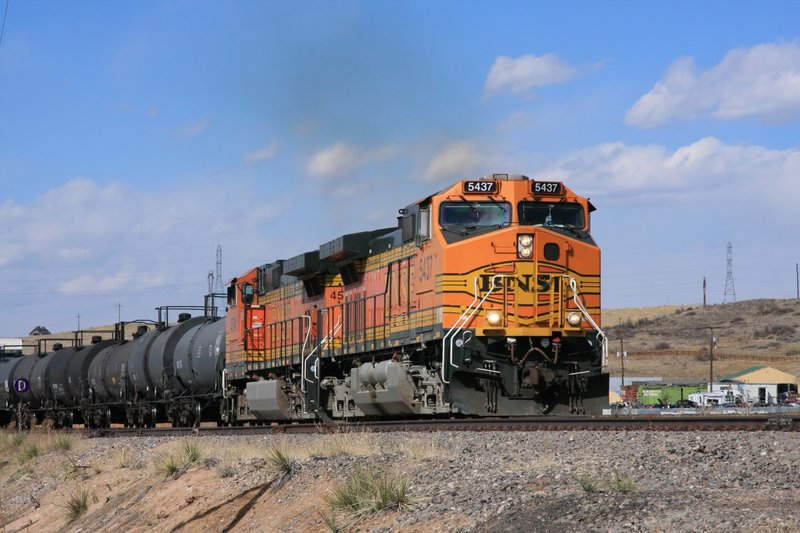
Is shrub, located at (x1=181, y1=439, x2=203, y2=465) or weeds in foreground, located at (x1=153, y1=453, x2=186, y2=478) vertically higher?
shrub, located at (x1=181, y1=439, x2=203, y2=465)

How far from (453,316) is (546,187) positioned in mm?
2991

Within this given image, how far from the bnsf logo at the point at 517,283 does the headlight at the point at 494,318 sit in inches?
17.8

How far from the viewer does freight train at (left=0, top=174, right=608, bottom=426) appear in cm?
1847

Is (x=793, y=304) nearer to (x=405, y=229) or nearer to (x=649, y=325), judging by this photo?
(x=649, y=325)

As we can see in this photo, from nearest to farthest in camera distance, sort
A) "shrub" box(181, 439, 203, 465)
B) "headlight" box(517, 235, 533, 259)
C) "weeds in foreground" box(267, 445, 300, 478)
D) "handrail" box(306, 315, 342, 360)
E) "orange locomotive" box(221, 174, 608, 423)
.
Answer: "weeds in foreground" box(267, 445, 300, 478) → "shrub" box(181, 439, 203, 465) → "orange locomotive" box(221, 174, 608, 423) → "headlight" box(517, 235, 533, 259) → "handrail" box(306, 315, 342, 360)

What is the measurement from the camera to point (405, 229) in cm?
2052

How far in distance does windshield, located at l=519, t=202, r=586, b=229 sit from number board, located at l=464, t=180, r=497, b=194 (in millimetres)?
583

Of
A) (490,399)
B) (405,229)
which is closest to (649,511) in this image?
(490,399)

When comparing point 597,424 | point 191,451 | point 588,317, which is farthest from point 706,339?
point 597,424

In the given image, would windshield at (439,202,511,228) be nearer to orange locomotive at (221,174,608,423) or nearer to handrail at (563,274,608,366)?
orange locomotive at (221,174,608,423)

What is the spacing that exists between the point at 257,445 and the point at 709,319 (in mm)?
87595

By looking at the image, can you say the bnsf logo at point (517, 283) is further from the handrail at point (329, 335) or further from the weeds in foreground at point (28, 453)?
the weeds in foreground at point (28, 453)

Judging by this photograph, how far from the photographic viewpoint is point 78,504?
1761 cm

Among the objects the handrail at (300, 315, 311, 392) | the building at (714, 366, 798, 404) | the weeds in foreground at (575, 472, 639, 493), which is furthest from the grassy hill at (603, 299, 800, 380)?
the weeds in foreground at (575, 472, 639, 493)
